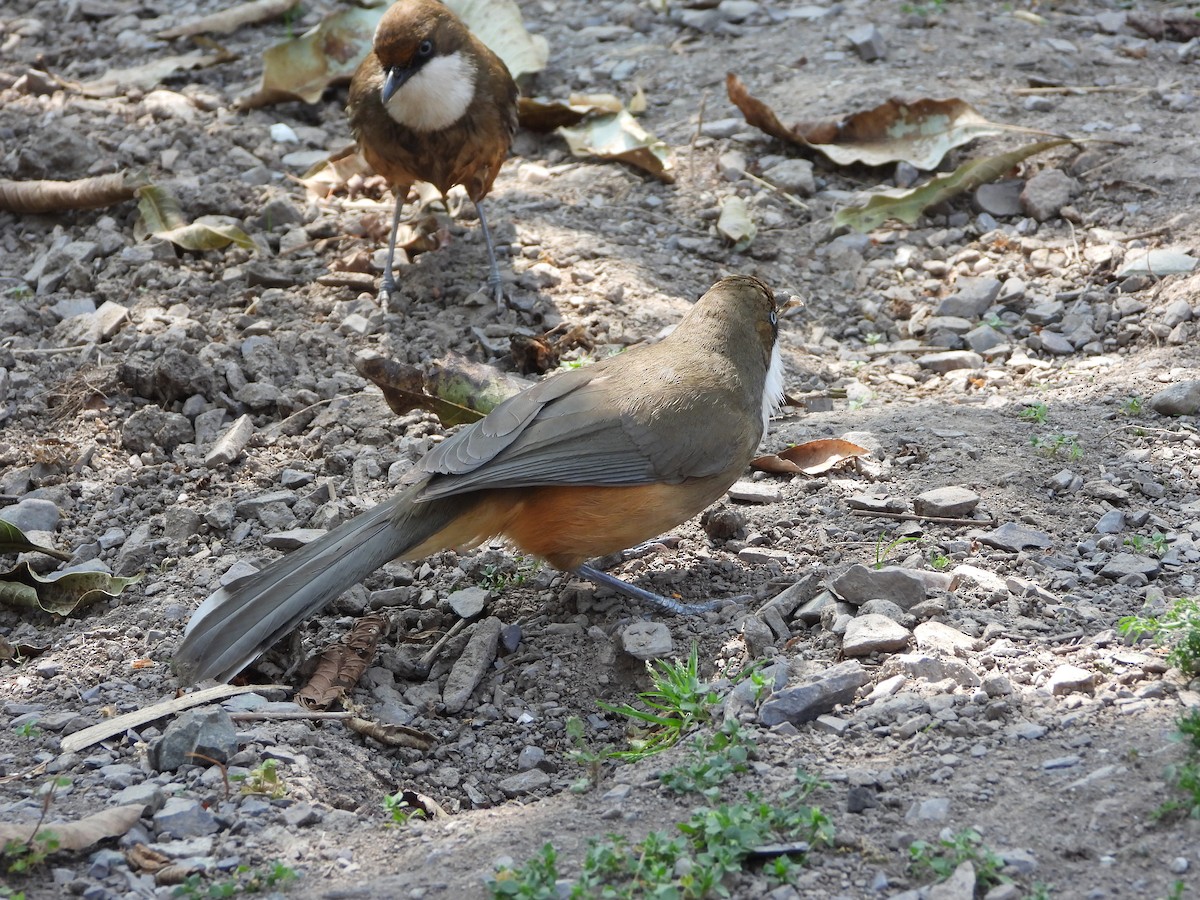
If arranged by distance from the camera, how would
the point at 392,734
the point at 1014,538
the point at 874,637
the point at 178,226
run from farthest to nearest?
the point at 178,226 → the point at 1014,538 → the point at 392,734 → the point at 874,637

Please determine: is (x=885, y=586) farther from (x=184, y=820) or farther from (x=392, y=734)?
(x=184, y=820)

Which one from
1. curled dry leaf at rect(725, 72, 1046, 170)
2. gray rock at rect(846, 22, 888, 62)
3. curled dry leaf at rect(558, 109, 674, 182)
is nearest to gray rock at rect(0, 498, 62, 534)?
curled dry leaf at rect(558, 109, 674, 182)

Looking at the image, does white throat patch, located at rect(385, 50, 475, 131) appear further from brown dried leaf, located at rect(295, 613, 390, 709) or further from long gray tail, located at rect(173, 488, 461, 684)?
brown dried leaf, located at rect(295, 613, 390, 709)

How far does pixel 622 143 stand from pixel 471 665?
3801 millimetres

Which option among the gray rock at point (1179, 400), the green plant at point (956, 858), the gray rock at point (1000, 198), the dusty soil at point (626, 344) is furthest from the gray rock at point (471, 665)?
the gray rock at point (1000, 198)

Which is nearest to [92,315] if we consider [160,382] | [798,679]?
[160,382]

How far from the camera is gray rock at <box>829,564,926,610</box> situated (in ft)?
13.0

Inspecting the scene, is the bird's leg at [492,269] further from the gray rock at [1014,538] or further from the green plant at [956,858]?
the green plant at [956,858]

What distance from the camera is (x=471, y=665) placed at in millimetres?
4180

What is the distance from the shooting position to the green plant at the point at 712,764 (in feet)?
10.7

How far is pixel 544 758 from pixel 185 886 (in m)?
1.19

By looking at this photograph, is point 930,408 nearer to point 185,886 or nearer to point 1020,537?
point 1020,537

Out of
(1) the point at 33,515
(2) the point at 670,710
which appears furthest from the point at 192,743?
(1) the point at 33,515

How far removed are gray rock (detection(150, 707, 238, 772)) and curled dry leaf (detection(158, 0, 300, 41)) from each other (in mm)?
6228
